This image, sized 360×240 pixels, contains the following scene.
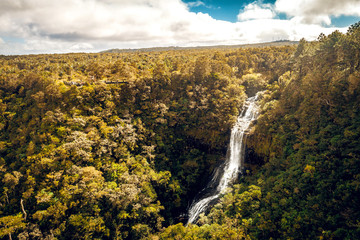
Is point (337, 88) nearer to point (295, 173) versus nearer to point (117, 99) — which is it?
point (295, 173)

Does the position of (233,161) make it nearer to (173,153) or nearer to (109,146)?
(173,153)

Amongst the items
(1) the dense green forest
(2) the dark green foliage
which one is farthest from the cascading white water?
(2) the dark green foliage

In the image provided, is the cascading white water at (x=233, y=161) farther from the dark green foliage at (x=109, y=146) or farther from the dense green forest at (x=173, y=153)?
the dark green foliage at (x=109, y=146)

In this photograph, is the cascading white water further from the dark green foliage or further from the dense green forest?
the dark green foliage

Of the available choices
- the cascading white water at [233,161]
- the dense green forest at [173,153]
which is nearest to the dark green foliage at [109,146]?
the dense green forest at [173,153]

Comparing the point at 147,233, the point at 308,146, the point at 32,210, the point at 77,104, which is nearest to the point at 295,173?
the point at 308,146

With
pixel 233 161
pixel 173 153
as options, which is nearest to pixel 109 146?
pixel 173 153
